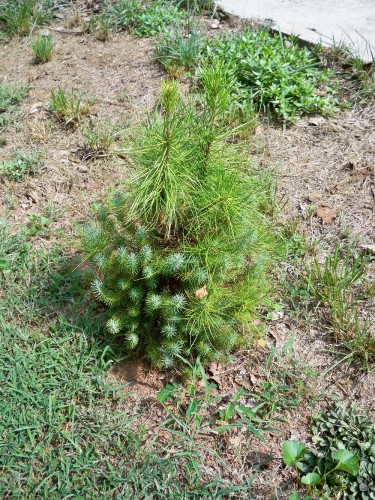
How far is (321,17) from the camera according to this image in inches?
189

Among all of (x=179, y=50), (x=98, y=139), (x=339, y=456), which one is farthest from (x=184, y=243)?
(x=179, y=50)

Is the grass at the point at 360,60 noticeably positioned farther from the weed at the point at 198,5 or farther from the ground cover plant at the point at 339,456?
the ground cover plant at the point at 339,456

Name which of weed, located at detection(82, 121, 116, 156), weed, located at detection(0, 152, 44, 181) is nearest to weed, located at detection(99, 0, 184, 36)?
weed, located at detection(82, 121, 116, 156)

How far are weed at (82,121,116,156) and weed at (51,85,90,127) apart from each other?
18 centimetres

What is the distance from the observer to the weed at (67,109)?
4000 millimetres

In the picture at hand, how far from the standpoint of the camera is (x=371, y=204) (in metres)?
3.44

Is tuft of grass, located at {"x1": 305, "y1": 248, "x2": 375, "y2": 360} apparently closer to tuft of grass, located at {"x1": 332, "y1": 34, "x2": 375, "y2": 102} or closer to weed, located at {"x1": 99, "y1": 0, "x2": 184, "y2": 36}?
tuft of grass, located at {"x1": 332, "y1": 34, "x2": 375, "y2": 102}

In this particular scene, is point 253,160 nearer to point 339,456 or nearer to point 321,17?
point 339,456

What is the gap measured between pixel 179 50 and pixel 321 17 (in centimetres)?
145

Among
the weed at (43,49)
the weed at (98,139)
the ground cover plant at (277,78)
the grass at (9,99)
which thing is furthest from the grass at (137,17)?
the weed at (98,139)

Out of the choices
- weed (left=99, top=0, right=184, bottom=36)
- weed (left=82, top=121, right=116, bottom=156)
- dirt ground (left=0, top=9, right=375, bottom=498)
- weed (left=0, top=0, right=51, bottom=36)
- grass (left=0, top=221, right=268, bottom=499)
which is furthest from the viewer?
weed (left=0, top=0, right=51, bottom=36)

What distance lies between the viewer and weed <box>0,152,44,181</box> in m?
3.67

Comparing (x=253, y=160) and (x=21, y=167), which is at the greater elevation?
(x=253, y=160)

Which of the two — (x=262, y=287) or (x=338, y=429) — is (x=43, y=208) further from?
(x=338, y=429)
